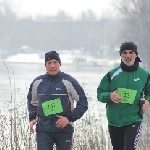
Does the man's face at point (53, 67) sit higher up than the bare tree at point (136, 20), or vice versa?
the bare tree at point (136, 20)

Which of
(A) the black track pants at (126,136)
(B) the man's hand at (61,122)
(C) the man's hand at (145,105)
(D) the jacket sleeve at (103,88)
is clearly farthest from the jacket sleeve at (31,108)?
(C) the man's hand at (145,105)

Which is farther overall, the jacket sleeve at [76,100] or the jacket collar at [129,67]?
the jacket collar at [129,67]

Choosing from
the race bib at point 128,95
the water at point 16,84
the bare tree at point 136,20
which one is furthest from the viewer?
the bare tree at point 136,20

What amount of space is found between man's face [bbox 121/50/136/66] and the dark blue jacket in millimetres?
510

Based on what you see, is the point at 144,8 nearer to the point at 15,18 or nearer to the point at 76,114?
the point at 15,18

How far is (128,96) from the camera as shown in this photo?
16.3 ft

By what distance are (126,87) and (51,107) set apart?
0.74 meters

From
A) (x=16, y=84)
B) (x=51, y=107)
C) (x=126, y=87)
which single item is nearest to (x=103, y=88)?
(x=126, y=87)

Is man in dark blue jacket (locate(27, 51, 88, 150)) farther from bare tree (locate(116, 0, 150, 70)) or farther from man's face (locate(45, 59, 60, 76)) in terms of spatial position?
bare tree (locate(116, 0, 150, 70))

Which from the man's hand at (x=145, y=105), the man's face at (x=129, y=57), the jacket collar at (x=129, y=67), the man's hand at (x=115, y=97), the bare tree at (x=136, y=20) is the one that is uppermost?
the bare tree at (x=136, y=20)

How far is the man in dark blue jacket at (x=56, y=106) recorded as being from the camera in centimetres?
482

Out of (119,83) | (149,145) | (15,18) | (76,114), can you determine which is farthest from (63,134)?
(15,18)

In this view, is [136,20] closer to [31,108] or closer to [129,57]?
[129,57]

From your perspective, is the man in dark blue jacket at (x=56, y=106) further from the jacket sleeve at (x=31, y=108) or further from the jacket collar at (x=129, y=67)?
the jacket collar at (x=129, y=67)
